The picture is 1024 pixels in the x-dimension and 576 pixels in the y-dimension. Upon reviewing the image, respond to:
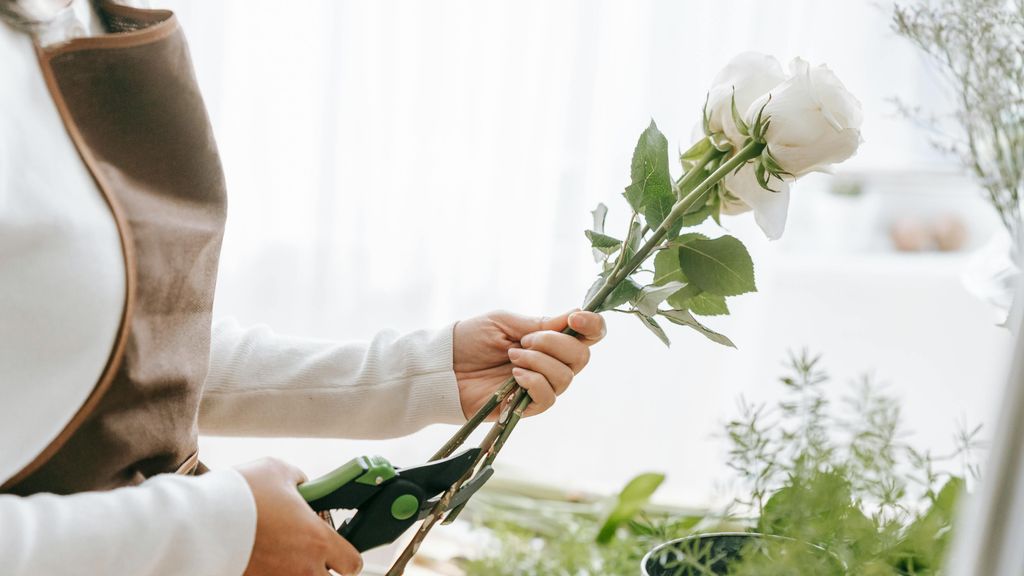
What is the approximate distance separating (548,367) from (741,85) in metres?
0.25

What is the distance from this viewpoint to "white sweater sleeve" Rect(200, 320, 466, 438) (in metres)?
0.79

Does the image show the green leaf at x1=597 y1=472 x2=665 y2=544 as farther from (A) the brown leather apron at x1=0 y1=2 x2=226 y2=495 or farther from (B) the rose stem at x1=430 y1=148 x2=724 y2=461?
Answer: (A) the brown leather apron at x1=0 y1=2 x2=226 y2=495

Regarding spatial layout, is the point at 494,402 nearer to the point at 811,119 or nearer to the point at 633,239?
the point at 633,239

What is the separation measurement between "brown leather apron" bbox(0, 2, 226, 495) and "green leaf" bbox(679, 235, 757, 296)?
35 cm

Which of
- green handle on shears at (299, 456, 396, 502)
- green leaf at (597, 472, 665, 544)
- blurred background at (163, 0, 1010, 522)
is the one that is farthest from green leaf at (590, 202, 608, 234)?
blurred background at (163, 0, 1010, 522)

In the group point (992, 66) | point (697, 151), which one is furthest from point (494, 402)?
point (992, 66)

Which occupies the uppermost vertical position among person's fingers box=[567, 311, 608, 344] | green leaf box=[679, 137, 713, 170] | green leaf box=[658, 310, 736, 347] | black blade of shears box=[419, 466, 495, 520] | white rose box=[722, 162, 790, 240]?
green leaf box=[679, 137, 713, 170]

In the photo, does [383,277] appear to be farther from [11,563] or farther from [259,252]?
[11,563]

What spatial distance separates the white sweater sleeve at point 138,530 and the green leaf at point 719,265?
32 cm

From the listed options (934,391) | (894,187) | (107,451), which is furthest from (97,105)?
(894,187)

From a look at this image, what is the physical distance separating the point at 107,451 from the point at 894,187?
2432mm

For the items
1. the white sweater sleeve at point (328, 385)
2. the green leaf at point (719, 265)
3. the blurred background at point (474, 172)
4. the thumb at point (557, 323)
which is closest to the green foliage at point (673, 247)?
the green leaf at point (719, 265)

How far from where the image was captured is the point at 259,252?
6.83 ft

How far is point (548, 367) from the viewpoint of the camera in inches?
26.8
